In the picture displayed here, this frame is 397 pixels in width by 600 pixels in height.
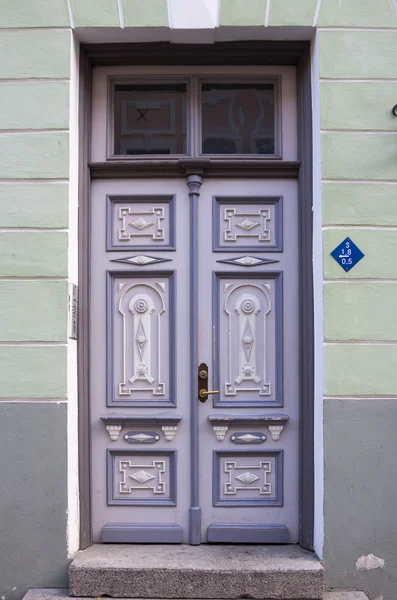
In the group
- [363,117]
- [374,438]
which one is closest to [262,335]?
[374,438]

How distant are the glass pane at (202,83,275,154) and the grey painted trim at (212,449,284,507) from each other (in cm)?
211

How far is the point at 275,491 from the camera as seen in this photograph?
4.54m

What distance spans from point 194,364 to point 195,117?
5.74ft

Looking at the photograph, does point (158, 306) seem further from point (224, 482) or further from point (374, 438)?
point (374, 438)

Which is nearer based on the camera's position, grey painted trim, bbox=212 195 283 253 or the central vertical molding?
the central vertical molding


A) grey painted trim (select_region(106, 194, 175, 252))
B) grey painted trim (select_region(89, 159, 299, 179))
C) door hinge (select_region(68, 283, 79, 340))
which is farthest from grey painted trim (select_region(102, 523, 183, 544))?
grey painted trim (select_region(89, 159, 299, 179))

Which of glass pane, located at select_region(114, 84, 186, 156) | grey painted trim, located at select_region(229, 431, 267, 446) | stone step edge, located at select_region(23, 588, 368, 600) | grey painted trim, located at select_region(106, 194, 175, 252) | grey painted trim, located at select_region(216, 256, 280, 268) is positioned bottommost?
stone step edge, located at select_region(23, 588, 368, 600)

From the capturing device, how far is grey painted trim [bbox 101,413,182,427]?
4.50 metres

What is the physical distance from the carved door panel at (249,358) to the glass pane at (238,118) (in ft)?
0.88

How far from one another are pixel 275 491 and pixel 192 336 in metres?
1.22

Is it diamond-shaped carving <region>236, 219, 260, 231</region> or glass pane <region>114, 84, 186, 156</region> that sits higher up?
glass pane <region>114, 84, 186, 156</region>

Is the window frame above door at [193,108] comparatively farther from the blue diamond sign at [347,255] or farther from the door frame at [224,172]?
the blue diamond sign at [347,255]

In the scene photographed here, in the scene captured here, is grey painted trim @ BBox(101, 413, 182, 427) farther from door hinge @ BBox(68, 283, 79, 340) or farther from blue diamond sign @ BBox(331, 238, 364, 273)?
blue diamond sign @ BBox(331, 238, 364, 273)

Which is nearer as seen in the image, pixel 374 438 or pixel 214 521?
pixel 374 438
